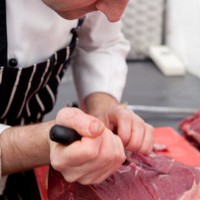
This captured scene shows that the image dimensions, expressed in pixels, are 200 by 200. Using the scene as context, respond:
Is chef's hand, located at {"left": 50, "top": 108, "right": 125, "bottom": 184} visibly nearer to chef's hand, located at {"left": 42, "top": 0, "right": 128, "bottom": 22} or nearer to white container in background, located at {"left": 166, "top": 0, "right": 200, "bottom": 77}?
chef's hand, located at {"left": 42, "top": 0, "right": 128, "bottom": 22}

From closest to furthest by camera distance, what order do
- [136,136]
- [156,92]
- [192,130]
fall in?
1. [136,136]
2. [192,130]
3. [156,92]

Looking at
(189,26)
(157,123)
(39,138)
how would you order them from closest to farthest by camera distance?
1. (39,138)
2. (157,123)
3. (189,26)

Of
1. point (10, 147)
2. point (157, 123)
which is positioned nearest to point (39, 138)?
point (10, 147)

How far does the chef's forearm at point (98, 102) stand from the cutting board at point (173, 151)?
0.59 feet

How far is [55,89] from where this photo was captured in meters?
0.96

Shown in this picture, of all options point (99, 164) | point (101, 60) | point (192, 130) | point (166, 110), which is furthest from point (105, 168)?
point (166, 110)

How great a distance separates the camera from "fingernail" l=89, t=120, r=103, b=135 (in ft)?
1.82

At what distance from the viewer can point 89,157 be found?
562 mm

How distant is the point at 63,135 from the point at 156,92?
44.3 inches

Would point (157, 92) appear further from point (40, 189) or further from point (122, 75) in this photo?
point (40, 189)

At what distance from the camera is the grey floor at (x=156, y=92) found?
1.43 meters

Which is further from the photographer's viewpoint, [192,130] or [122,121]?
[192,130]

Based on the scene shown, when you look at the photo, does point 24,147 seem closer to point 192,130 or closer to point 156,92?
point 192,130

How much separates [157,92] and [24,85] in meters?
0.90
